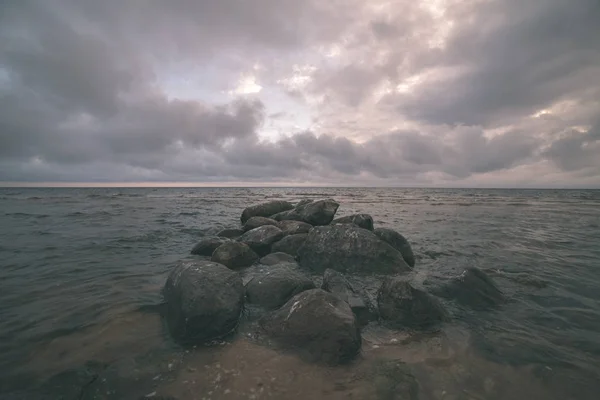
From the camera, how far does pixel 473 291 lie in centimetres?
558

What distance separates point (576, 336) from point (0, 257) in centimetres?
1363

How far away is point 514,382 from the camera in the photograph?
3.29 meters

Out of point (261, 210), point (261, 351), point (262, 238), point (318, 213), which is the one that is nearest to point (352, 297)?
point (261, 351)

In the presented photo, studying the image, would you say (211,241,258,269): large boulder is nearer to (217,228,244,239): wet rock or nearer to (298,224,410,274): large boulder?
(298,224,410,274): large boulder

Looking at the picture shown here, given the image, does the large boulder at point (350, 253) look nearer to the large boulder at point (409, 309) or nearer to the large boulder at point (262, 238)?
the large boulder at point (262, 238)

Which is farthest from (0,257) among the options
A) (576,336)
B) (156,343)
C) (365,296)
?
(576,336)

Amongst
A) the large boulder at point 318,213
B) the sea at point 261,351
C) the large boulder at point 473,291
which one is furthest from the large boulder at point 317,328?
the large boulder at point 318,213

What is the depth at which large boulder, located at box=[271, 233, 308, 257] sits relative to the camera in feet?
29.1

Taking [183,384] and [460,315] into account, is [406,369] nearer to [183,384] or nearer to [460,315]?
[460,315]

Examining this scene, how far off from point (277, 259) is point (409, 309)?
4349mm

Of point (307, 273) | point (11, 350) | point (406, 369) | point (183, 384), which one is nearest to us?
point (183, 384)

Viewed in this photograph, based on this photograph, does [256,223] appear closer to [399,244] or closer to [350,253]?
[350,253]

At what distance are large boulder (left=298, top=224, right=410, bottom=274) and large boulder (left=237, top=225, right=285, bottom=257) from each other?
1.52 metres

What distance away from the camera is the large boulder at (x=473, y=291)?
5422 mm
